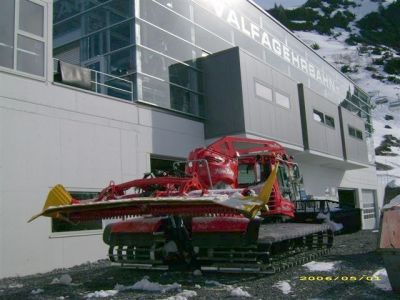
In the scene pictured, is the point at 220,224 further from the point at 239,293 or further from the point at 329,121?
the point at 329,121

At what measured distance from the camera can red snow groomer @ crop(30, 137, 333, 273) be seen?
710cm

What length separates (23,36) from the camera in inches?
464

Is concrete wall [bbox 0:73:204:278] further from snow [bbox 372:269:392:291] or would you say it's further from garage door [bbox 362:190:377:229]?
garage door [bbox 362:190:377:229]

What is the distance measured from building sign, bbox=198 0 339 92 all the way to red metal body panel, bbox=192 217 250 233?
46.3 feet

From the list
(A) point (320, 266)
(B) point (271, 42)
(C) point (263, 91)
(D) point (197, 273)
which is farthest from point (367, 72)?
(D) point (197, 273)

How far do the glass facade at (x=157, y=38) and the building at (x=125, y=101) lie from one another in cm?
4

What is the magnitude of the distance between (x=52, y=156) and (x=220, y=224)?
224 inches

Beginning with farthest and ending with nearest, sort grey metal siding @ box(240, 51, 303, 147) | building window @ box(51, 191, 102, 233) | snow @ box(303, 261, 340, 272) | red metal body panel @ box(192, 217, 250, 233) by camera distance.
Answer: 1. grey metal siding @ box(240, 51, 303, 147)
2. building window @ box(51, 191, 102, 233)
3. snow @ box(303, 261, 340, 272)
4. red metal body panel @ box(192, 217, 250, 233)

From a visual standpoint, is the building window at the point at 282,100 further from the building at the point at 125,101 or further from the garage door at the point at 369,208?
the garage door at the point at 369,208

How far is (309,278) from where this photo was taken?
303 inches

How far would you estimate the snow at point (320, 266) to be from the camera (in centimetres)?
867

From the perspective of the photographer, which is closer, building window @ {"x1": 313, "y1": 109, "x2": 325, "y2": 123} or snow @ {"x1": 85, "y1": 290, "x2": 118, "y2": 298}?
snow @ {"x1": 85, "y1": 290, "x2": 118, "y2": 298}
